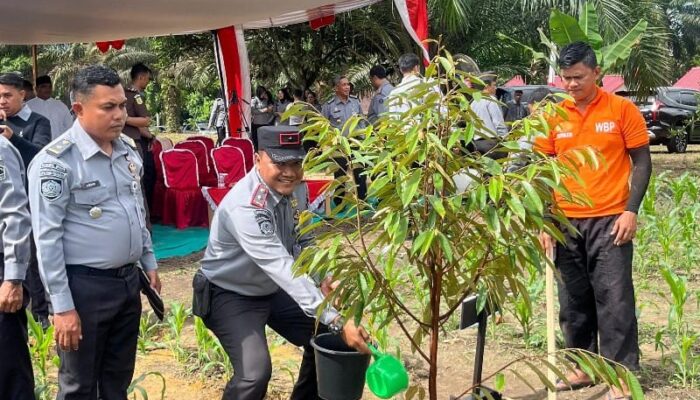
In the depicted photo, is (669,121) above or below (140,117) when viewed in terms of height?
below

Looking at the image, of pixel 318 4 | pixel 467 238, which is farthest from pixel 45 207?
pixel 318 4

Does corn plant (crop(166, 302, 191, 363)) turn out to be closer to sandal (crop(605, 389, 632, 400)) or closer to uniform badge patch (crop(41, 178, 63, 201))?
uniform badge patch (crop(41, 178, 63, 201))

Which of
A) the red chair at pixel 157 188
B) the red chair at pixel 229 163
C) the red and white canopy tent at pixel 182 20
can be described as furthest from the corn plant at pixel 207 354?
the red chair at pixel 157 188

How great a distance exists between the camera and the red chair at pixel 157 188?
Result: 8562mm

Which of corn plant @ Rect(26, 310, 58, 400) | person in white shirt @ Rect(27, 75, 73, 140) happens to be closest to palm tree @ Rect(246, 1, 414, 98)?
person in white shirt @ Rect(27, 75, 73, 140)

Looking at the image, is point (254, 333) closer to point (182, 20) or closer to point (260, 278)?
point (260, 278)

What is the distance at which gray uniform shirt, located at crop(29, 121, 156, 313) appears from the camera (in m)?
2.74

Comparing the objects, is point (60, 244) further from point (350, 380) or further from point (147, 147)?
point (147, 147)

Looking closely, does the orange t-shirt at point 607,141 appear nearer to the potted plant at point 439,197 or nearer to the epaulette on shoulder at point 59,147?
the potted plant at point 439,197

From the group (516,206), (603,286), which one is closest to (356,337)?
(516,206)

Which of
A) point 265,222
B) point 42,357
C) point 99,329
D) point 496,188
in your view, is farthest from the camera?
point 42,357

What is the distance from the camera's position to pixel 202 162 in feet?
27.4

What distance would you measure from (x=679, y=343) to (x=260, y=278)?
8.07ft

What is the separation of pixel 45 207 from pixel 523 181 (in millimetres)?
1649
